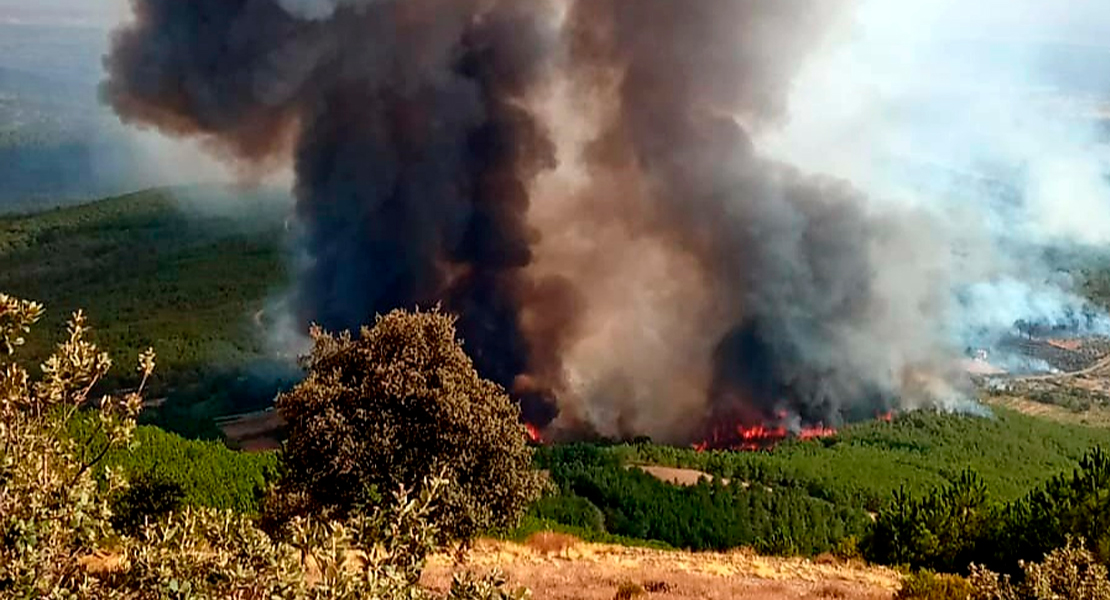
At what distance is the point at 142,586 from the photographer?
9.61 metres

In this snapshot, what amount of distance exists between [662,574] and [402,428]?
11.8 meters

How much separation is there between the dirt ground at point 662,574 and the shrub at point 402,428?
2314mm

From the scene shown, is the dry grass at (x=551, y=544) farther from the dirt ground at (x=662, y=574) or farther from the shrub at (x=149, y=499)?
the shrub at (x=149, y=499)

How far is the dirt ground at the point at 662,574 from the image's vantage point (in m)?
28.1

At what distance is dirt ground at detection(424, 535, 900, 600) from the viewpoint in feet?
92.2

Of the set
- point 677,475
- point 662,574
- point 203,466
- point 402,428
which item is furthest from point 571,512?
point 402,428

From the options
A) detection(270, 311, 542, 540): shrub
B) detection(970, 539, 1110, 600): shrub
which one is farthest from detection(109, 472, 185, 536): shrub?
detection(970, 539, 1110, 600): shrub

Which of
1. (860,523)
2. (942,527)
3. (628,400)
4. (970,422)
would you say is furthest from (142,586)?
(970,422)

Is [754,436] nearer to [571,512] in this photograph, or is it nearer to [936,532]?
[571,512]

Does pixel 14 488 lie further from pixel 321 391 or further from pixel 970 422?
pixel 970 422

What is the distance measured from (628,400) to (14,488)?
362 ft

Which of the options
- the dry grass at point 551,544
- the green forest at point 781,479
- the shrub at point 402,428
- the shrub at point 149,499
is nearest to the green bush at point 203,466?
the green forest at point 781,479

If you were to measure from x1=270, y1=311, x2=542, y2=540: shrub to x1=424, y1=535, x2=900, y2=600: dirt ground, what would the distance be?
2.31 meters

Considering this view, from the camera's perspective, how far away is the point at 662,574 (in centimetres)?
3291
